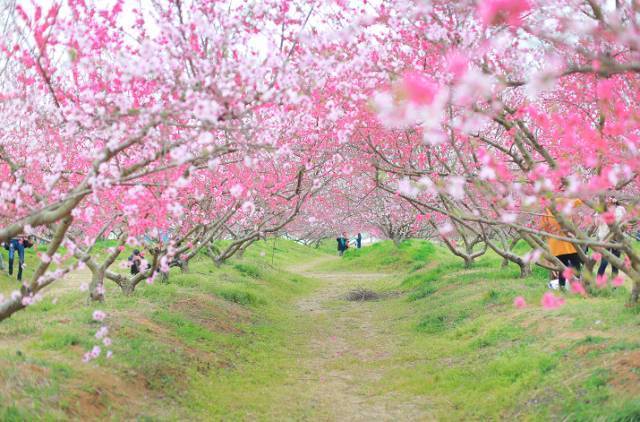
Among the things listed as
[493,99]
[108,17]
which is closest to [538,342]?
[493,99]

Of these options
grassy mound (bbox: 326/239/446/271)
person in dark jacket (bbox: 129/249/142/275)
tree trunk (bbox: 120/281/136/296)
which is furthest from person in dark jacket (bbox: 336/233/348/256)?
tree trunk (bbox: 120/281/136/296)

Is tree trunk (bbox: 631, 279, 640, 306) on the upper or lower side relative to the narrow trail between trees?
upper

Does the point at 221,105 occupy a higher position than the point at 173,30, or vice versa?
the point at 173,30

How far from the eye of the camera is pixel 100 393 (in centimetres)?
764

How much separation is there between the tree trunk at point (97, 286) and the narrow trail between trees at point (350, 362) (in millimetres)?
4051

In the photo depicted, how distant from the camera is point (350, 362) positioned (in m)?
11.6

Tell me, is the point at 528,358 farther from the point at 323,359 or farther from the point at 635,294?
the point at 323,359

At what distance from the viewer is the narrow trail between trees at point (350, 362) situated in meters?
8.78

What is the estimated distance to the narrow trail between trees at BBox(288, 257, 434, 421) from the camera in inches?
346

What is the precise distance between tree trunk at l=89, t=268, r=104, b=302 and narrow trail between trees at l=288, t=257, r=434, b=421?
13.3 feet

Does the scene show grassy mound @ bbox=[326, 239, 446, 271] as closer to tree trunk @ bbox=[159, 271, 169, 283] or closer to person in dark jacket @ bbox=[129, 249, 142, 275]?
tree trunk @ bbox=[159, 271, 169, 283]

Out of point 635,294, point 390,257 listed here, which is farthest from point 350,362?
point 390,257

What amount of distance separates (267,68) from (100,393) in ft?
14.5

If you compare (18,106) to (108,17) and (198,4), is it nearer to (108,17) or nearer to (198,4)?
(108,17)
